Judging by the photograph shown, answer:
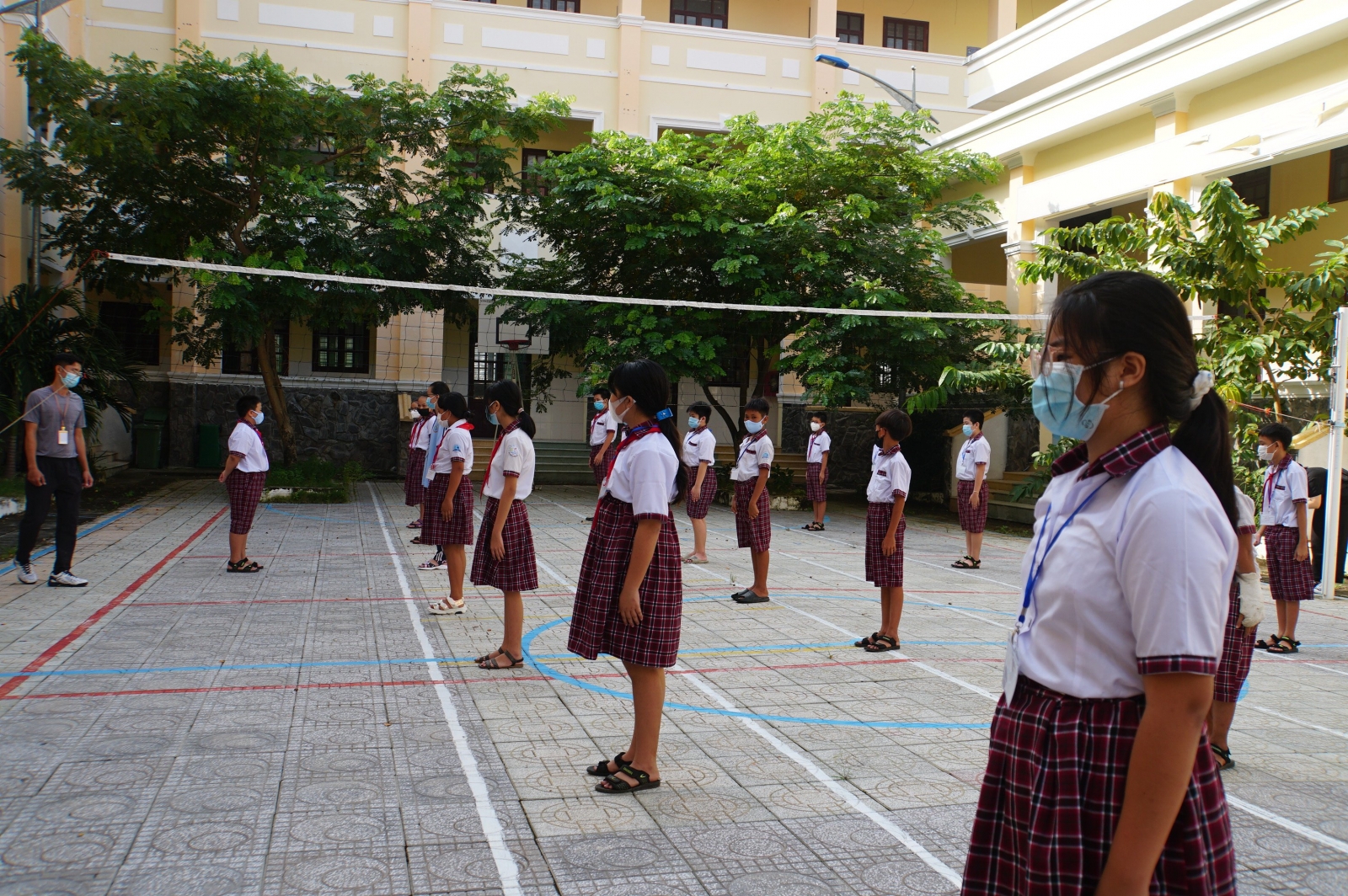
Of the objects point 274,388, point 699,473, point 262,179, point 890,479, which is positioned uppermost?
point 262,179

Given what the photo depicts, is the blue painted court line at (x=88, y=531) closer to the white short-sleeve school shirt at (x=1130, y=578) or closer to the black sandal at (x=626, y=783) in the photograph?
the black sandal at (x=626, y=783)

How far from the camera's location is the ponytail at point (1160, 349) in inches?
63.3

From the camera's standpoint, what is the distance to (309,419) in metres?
20.2

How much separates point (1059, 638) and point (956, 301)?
14661mm

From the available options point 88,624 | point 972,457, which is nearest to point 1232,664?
point 88,624

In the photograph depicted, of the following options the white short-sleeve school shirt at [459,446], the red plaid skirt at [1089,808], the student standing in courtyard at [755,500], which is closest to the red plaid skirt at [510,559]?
the white short-sleeve school shirt at [459,446]

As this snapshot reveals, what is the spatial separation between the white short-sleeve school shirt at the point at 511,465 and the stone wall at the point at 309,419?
592 inches

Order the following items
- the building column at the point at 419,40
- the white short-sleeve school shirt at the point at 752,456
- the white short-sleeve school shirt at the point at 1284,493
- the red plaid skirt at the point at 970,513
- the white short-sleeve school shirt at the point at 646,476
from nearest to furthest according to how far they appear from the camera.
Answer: the white short-sleeve school shirt at the point at 646,476 < the white short-sleeve school shirt at the point at 1284,493 < the white short-sleeve school shirt at the point at 752,456 < the red plaid skirt at the point at 970,513 < the building column at the point at 419,40

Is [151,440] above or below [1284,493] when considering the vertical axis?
below

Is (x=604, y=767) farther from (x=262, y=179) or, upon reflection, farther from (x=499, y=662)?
(x=262, y=179)

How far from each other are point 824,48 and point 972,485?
1412 cm

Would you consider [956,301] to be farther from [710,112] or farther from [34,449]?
[34,449]

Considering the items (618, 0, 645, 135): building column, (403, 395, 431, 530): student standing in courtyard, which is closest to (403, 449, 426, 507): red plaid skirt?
(403, 395, 431, 530): student standing in courtyard

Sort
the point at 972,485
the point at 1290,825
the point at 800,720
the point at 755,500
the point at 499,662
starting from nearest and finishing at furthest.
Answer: the point at 1290,825 < the point at 800,720 < the point at 499,662 < the point at 755,500 < the point at 972,485
